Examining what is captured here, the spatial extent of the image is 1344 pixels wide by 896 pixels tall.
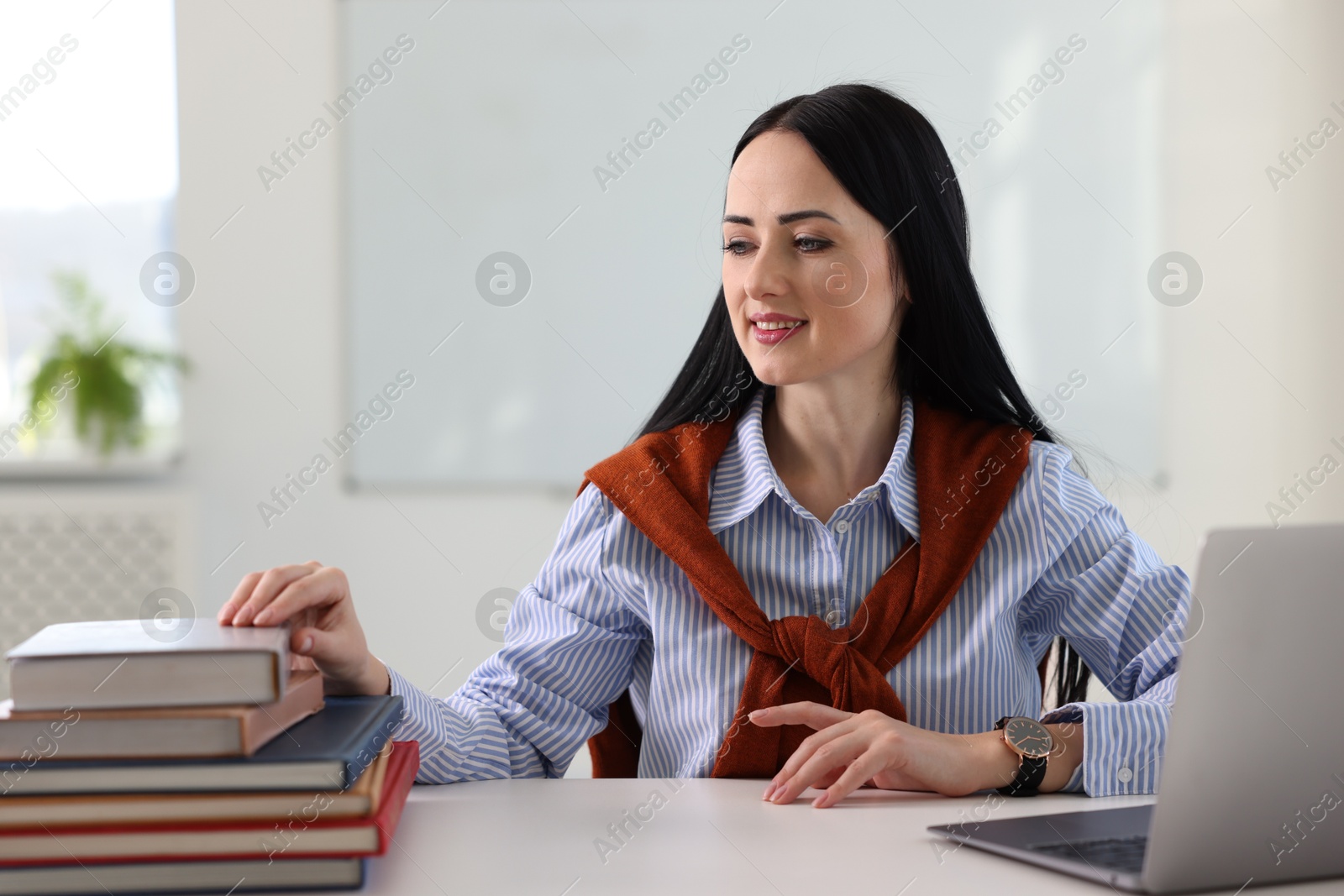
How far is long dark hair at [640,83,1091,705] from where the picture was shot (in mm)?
1572

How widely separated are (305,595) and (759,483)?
0.67 m

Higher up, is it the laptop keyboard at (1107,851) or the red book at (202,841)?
the red book at (202,841)

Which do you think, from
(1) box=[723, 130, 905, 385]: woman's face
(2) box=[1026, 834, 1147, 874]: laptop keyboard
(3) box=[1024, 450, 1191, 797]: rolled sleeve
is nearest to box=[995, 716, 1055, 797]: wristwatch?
(3) box=[1024, 450, 1191, 797]: rolled sleeve

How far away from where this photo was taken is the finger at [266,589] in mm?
1052

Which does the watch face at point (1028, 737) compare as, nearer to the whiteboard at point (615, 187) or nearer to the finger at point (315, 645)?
the finger at point (315, 645)

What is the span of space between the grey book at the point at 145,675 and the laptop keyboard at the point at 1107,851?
2.03 ft

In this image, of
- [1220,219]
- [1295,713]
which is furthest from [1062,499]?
[1220,219]

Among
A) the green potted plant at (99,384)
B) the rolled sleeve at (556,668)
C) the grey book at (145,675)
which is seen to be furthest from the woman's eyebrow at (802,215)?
the green potted plant at (99,384)

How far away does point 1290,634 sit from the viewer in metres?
0.78

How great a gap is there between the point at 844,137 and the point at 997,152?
6.70 ft

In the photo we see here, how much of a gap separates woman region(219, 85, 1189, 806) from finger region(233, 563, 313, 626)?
1.06 feet

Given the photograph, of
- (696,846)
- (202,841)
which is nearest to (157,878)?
(202,841)

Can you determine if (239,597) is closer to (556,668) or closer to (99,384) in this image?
(556,668)

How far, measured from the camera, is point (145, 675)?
83 cm
